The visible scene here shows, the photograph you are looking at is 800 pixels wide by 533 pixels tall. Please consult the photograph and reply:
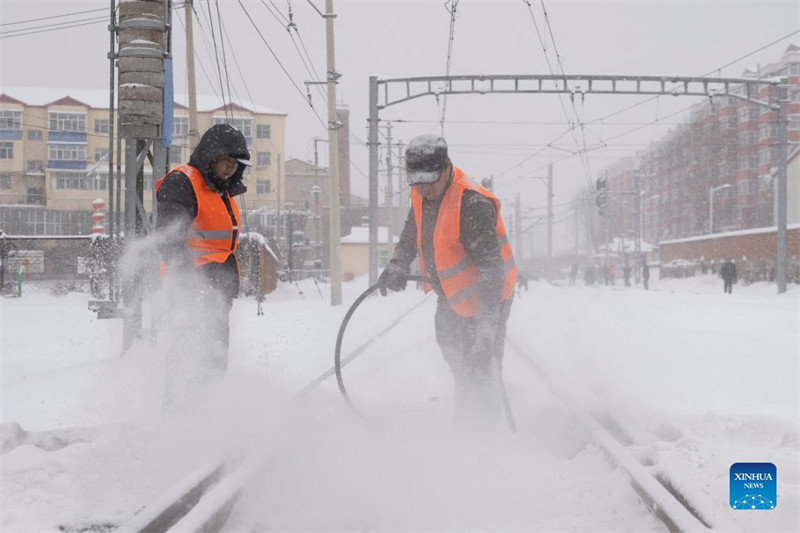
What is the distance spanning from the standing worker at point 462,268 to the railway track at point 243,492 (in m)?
0.75

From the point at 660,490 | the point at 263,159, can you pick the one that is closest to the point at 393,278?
the point at 660,490

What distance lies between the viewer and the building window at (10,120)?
51688mm

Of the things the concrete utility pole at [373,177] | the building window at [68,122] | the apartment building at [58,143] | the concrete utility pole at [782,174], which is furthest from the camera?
the building window at [68,122]

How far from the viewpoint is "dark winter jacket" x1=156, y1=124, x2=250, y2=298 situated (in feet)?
13.7

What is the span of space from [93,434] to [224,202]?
1.53 m

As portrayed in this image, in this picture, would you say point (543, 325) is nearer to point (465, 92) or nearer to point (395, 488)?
point (465, 92)

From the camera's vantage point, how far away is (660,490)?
319cm

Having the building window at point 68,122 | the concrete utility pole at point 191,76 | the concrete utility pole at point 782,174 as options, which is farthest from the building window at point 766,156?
the concrete utility pole at point 191,76

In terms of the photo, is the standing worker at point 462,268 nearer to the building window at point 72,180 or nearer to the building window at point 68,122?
the building window at point 72,180

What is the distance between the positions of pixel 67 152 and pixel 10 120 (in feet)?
13.3

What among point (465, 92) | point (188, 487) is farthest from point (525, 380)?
point (465, 92)

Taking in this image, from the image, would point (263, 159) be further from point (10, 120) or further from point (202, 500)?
point (202, 500)

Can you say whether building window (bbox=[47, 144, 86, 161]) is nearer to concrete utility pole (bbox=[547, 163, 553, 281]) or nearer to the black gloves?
concrete utility pole (bbox=[547, 163, 553, 281])

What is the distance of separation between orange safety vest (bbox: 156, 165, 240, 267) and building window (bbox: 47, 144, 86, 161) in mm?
54573
